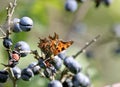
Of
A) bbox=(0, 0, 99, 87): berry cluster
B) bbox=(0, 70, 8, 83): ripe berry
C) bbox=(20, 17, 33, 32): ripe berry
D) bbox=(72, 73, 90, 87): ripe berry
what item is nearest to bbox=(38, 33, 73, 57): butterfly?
bbox=(0, 0, 99, 87): berry cluster

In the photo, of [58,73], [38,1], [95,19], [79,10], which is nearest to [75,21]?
[79,10]

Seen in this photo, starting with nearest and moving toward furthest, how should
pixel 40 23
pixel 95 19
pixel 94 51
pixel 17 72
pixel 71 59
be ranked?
pixel 17 72 → pixel 71 59 → pixel 40 23 → pixel 94 51 → pixel 95 19

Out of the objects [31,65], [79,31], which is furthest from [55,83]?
[79,31]

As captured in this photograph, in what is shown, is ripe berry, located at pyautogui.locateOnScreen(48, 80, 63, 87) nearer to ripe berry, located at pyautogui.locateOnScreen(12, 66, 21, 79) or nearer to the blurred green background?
ripe berry, located at pyautogui.locateOnScreen(12, 66, 21, 79)

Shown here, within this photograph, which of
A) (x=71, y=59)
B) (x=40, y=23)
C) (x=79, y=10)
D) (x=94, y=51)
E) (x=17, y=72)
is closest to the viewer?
(x=17, y=72)

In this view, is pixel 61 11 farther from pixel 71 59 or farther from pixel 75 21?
pixel 71 59

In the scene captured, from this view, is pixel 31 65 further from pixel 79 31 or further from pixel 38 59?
pixel 79 31
